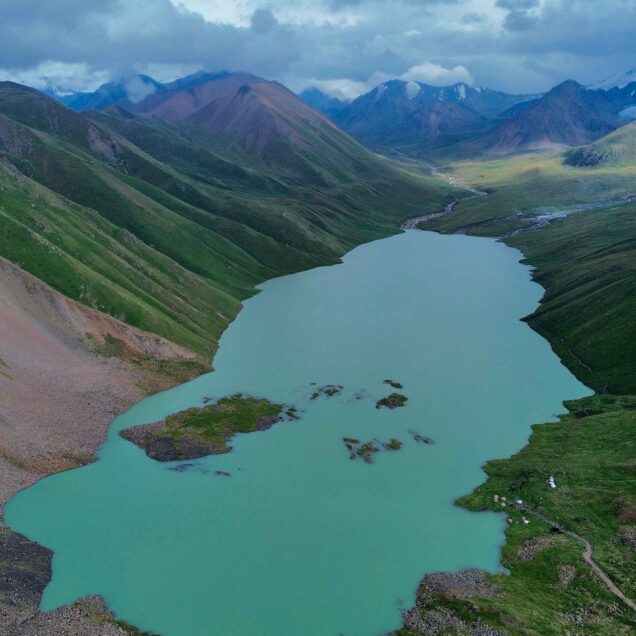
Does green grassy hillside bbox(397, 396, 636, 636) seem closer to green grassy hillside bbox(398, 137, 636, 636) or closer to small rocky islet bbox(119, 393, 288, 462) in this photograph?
green grassy hillside bbox(398, 137, 636, 636)

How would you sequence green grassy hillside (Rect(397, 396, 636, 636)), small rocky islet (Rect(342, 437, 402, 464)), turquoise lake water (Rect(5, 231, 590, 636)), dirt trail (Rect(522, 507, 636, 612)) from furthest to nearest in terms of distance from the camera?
small rocky islet (Rect(342, 437, 402, 464)) < turquoise lake water (Rect(5, 231, 590, 636)) < dirt trail (Rect(522, 507, 636, 612)) < green grassy hillside (Rect(397, 396, 636, 636))

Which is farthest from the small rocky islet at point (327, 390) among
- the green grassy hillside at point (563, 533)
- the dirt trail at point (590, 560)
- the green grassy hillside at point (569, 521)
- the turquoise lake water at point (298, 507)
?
the dirt trail at point (590, 560)

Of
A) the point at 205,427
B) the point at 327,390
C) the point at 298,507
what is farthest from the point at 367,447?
the point at 205,427

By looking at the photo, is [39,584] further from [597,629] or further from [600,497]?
[600,497]

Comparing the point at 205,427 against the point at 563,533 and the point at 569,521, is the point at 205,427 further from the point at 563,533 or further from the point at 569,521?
the point at 569,521

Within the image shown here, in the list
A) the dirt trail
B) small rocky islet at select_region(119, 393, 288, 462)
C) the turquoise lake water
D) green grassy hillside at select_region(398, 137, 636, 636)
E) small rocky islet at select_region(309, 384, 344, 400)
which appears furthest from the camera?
small rocky islet at select_region(309, 384, 344, 400)

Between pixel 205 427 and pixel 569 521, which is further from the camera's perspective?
pixel 205 427

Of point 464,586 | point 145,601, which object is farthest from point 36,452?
point 464,586

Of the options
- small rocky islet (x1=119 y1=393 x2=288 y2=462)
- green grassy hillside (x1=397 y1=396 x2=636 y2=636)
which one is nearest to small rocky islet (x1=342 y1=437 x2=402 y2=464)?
small rocky islet (x1=119 y1=393 x2=288 y2=462)

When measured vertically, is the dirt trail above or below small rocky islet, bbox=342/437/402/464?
above
